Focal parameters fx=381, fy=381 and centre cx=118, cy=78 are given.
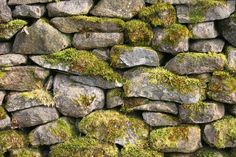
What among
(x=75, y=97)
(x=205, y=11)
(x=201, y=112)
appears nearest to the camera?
(x=205, y=11)

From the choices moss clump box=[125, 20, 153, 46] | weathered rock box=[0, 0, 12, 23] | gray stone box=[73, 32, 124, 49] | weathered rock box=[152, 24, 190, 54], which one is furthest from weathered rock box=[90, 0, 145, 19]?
weathered rock box=[0, 0, 12, 23]

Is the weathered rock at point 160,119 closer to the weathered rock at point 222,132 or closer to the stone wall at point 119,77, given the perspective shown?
the stone wall at point 119,77

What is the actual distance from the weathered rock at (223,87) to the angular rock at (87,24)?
1.19 meters

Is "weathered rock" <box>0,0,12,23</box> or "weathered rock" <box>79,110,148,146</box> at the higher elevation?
"weathered rock" <box>0,0,12,23</box>

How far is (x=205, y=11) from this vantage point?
4168 millimetres

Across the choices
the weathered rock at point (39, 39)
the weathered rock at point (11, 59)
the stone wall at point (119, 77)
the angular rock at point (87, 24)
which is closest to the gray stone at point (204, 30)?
the stone wall at point (119, 77)

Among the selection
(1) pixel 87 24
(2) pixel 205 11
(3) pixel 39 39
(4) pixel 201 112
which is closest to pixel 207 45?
(2) pixel 205 11

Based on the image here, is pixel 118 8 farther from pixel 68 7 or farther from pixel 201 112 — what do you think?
pixel 201 112

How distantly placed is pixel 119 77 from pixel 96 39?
1.66 feet

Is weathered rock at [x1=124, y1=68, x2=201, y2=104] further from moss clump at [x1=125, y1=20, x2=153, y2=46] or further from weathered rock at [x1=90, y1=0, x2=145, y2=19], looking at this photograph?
weathered rock at [x1=90, y1=0, x2=145, y2=19]

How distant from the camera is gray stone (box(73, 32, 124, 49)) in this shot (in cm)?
427

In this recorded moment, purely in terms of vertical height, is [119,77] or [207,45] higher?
[207,45]

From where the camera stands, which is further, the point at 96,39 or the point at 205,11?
the point at 96,39

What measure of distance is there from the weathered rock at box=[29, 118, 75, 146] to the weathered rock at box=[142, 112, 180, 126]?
939mm
